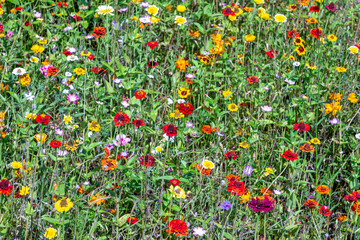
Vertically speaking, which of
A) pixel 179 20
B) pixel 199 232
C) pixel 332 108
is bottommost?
pixel 199 232

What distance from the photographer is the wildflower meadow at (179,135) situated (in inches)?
75.6

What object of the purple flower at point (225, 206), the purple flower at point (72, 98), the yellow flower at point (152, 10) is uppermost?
the yellow flower at point (152, 10)

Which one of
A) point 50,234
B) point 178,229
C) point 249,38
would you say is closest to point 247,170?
point 178,229

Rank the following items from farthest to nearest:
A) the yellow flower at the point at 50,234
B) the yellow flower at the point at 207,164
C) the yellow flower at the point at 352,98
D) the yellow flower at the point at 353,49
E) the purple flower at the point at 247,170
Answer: the yellow flower at the point at 353,49
the yellow flower at the point at 352,98
the purple flower at the point at 247,170
the yellow flower at the point at 207,164
the yellow flower at the point at 50,234

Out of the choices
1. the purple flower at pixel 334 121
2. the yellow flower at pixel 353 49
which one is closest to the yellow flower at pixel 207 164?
the purple flower at pixel 334 121

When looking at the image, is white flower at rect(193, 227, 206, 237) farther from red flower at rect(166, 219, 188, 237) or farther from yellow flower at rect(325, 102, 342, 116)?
yellow flower at rect(325, 102, 342, 116)

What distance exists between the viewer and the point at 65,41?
10.6ft

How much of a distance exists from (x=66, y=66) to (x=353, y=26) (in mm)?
2626

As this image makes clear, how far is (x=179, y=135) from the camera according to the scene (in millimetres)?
2234

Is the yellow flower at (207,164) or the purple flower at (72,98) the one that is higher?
the purple flower at (72,98)

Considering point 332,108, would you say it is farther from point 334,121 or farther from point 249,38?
point 249,38

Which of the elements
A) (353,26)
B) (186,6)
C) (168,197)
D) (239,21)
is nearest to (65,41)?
(186,6)

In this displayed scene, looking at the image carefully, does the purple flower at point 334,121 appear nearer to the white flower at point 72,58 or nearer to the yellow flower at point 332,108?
the yellow flower at point 332,108

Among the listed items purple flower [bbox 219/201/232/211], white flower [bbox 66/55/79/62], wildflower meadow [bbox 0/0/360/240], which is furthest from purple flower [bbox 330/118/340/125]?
white flower [bbox 66/55/79/62]
